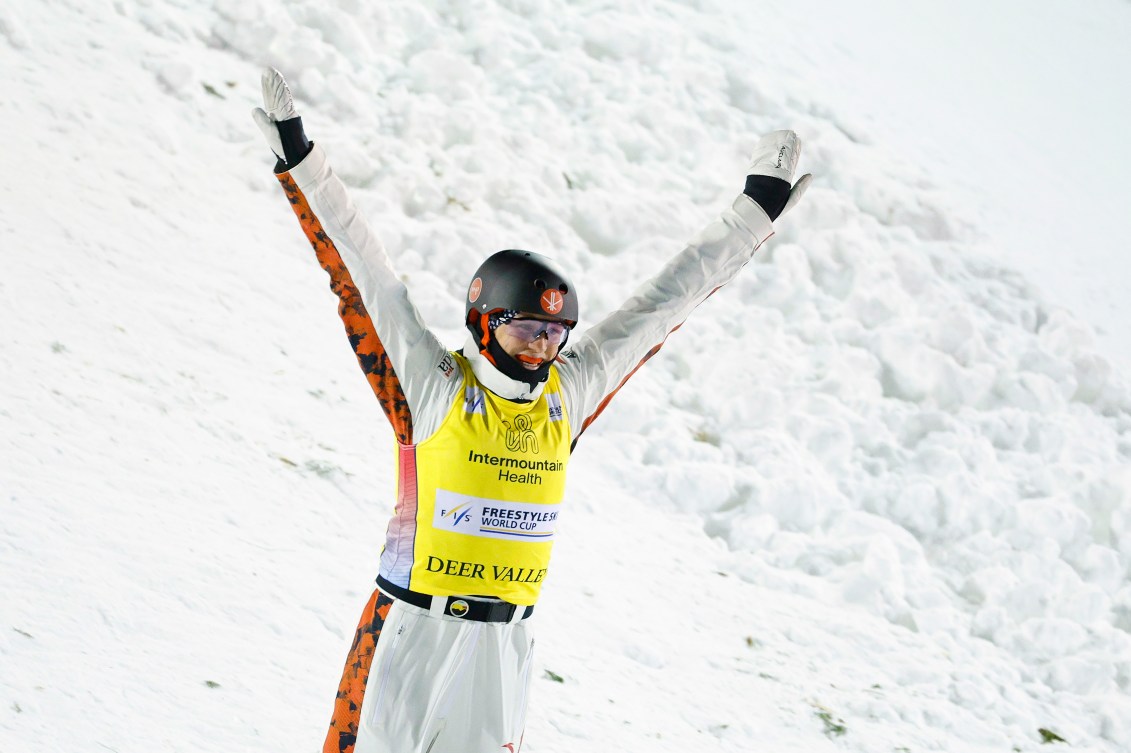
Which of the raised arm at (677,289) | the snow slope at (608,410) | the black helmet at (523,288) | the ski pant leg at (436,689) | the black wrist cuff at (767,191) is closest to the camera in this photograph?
the ski pant leg at (436,689)

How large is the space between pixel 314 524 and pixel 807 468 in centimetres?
270

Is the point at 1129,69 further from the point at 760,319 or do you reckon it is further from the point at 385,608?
the point at 385,608

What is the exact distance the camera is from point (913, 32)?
35.2ft

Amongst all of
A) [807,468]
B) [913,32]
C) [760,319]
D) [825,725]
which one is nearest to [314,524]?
[825,725]

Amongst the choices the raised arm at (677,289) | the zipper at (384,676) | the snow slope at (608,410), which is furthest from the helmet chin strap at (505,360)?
the snow slope at (608,410)

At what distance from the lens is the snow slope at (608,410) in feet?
12.5

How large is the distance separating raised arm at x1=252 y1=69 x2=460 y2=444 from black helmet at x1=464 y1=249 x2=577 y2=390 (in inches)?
3.8

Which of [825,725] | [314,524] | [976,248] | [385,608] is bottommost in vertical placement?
[825,725]

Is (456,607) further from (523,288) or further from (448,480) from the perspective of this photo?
(523,288)

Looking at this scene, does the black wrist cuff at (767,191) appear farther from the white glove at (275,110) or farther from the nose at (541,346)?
the white glove at (275,110)

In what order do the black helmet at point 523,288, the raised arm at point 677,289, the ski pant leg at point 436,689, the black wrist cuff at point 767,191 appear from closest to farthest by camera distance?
1. the ski pant leg at point 436,689
2. the black helmet at point 523,288
3. the raised arm at point 677,289
4. the black wrist cuff at point 767,191

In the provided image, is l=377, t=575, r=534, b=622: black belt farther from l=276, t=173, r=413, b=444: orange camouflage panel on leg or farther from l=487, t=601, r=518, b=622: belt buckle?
l=276, t=173, r=413, b=444: orange camouflage panel on leg

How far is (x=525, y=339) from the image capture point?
233 cm

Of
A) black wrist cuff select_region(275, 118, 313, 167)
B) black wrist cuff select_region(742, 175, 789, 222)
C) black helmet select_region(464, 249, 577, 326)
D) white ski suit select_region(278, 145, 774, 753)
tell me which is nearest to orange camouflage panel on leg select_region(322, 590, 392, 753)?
white ski suit select_region(278, 145, 774, 753)
